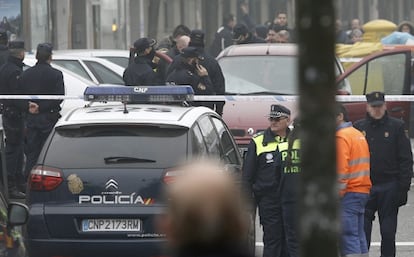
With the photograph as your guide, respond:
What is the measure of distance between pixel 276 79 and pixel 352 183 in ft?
24.1

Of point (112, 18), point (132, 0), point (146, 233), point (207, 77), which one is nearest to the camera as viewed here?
point (146, 233)

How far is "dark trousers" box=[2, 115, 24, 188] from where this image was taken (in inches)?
589

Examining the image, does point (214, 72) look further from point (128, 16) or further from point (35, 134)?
point (128, 16)

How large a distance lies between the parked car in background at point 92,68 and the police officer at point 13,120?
3098 mm

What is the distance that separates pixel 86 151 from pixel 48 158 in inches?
12.1

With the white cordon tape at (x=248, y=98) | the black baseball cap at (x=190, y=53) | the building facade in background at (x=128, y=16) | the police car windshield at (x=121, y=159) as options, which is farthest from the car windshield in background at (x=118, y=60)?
the police car windshield at (x=121, y=159)

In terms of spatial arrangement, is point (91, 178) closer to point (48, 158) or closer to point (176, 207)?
point (48, 158)

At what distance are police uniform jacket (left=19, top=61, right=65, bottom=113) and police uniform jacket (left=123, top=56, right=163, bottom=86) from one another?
833mm

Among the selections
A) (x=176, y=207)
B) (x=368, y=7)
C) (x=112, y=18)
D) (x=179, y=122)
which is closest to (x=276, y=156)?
(x=179, y=122)

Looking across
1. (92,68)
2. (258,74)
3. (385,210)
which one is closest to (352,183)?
(385,210)

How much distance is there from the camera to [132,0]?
41000 mm

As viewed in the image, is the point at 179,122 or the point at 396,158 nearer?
the point at 179,122

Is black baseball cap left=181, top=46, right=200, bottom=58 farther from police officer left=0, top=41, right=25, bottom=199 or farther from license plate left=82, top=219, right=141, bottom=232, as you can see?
license plate left=82, top=219, right=141, bottom=232

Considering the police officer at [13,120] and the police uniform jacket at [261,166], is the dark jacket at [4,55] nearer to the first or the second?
the police officer at [13,120]
